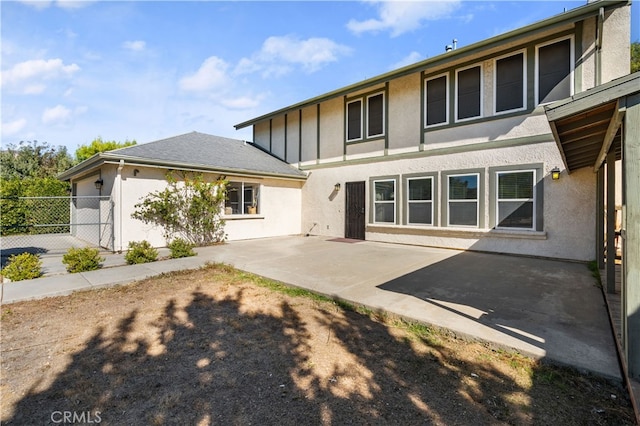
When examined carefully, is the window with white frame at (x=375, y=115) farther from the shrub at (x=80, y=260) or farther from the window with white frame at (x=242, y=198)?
the shrub at (x=80, y=260)

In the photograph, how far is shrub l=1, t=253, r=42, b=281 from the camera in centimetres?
575

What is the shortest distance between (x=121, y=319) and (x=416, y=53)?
13.2 m

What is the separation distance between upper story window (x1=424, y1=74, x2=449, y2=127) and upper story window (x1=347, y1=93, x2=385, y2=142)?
1669 millimetres

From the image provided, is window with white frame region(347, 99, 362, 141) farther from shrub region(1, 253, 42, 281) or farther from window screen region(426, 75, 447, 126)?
shrub region(1, 253, 42, 281)

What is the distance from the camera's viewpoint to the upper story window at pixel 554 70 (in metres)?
7.38

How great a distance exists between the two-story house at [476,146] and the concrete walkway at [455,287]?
1.16m

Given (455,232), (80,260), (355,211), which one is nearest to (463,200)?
(455,232)

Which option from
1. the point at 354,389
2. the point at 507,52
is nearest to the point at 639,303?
the point at 354,389

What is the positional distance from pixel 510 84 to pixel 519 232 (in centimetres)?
406

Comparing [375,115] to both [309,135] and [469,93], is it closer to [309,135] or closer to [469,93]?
[469,93]

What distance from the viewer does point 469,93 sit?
353 inches

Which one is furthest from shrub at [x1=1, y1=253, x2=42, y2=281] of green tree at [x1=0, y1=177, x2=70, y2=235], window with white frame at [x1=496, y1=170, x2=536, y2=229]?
window with white frame at [x1=496, y1=170, x2=536, y2=229]

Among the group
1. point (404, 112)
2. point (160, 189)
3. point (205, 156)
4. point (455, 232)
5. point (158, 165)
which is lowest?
point (455, 232)

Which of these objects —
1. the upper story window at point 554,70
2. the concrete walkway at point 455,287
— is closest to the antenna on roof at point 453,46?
the upper story window at point 554,70
